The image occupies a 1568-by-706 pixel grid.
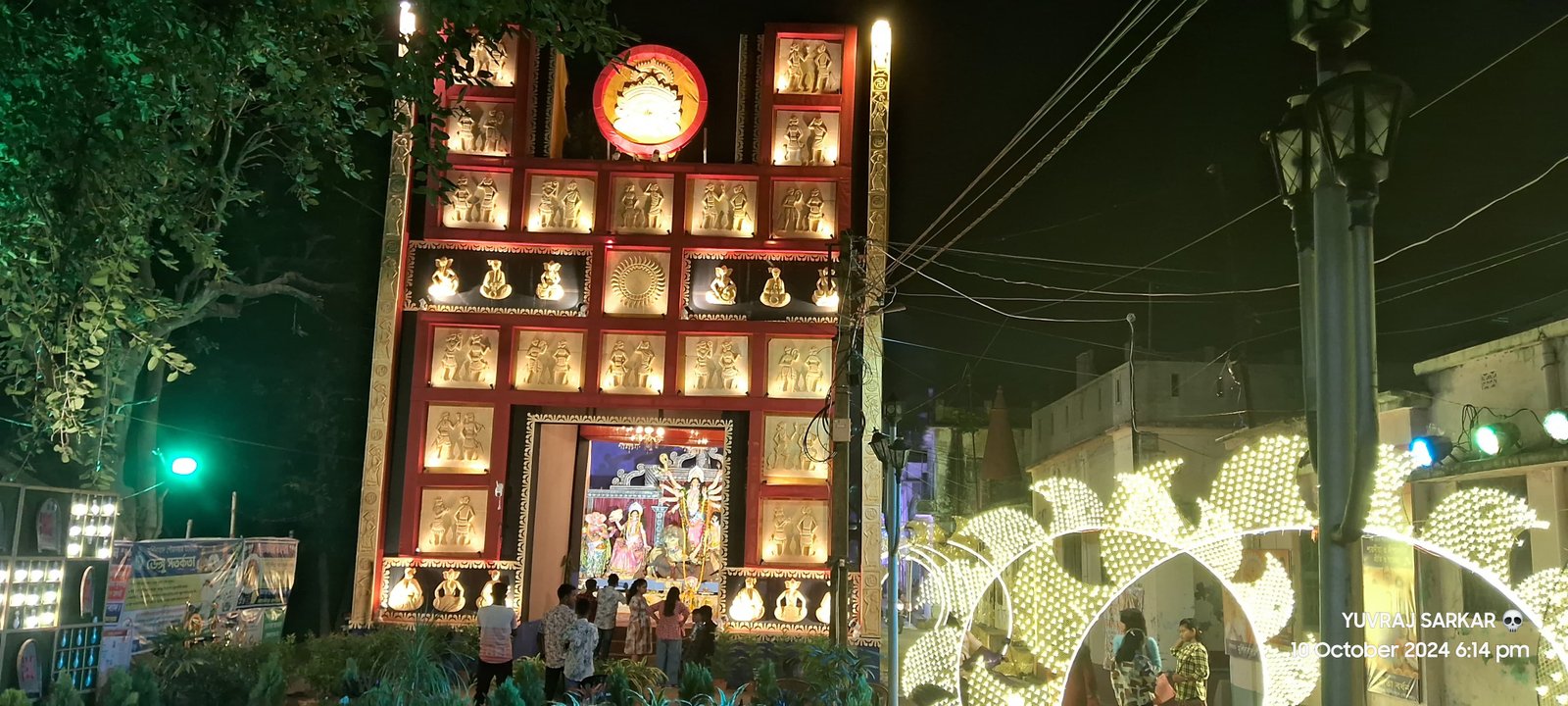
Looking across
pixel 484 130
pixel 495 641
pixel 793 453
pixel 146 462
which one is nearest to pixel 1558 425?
pixel 793 453

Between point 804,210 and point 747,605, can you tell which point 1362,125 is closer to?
point 747,605

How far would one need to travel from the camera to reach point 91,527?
1101 cm

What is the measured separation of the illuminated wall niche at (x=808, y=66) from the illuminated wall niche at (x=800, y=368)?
4.19 meters

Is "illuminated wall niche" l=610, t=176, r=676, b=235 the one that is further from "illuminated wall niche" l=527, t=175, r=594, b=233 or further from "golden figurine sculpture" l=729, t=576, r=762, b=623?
"golden figurine sculpture" l=729, t=576, r=762, b=623

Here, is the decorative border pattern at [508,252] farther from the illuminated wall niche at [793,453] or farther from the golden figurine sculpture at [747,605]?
the golden figurine sculpture at [747,605]

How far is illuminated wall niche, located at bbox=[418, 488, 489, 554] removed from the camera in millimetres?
16359

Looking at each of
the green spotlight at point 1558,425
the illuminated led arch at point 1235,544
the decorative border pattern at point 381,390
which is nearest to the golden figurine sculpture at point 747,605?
the illuminated led arch at point 1235,544

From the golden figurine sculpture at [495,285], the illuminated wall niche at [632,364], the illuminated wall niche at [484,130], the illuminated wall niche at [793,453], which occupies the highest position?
the illuminated wall niche at [484,130]

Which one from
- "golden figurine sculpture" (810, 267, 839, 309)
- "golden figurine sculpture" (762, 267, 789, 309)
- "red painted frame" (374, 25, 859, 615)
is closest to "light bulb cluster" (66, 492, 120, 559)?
"red painted frame" (374, 25, 859, 615)

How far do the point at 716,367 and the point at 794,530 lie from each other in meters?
2.81

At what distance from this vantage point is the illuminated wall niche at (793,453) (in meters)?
16.6

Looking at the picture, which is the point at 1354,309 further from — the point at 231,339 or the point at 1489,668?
the point at 231,339

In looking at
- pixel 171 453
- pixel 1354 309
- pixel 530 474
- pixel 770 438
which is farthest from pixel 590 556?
pixel 1354 309

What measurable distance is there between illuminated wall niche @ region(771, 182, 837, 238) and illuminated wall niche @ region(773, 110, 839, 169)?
1.42ft
